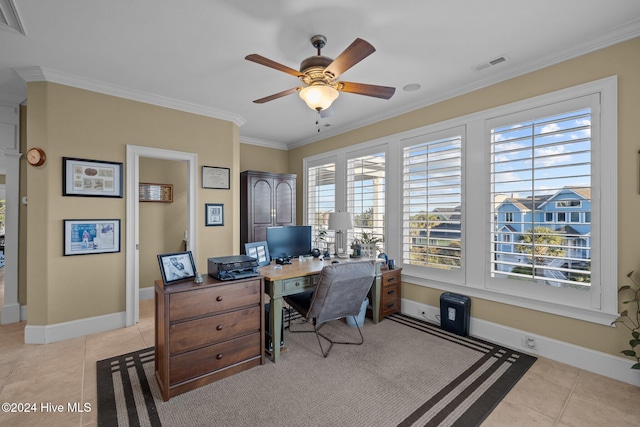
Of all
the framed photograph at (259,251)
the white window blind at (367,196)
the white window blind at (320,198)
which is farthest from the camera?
the white window blind at (320,198)

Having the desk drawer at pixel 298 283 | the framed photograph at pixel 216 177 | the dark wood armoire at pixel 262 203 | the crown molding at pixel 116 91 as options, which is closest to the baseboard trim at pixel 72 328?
the framed photograph at pixel 216 177

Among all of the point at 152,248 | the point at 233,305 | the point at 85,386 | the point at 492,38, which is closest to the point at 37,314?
the point at 85,386

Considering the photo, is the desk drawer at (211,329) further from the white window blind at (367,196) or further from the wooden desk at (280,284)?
the white window blind at (367,196)

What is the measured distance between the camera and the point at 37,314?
311 cm

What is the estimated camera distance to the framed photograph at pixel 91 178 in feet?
10.5

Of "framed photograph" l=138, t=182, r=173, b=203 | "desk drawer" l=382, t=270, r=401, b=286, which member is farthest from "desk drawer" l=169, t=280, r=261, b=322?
"framed photograph" l=138, t=182, r=173, b=203

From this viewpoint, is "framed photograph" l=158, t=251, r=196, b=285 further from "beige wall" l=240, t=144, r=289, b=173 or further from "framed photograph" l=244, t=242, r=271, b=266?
"beige wall" l=240, t=144, r=289, b=173

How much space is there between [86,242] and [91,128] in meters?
1.32

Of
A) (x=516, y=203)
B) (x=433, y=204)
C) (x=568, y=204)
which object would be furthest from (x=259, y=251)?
(x=568, y=204)

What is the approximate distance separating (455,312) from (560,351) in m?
0.93

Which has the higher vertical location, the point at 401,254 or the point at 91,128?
the point at 91,128

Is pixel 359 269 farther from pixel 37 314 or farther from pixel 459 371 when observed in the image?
pixel 37 314

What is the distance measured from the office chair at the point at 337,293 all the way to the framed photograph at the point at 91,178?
8.61 feet

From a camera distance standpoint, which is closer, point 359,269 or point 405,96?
point 359,269
